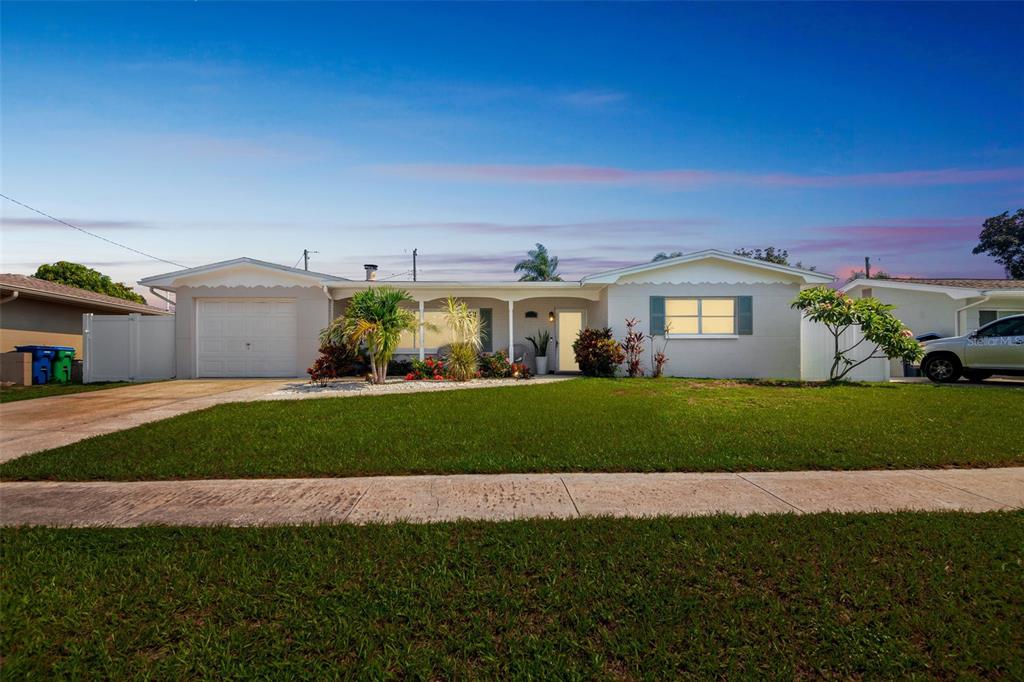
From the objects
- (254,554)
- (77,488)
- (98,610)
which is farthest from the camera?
(77,488)

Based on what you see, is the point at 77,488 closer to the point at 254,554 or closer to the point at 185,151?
the point at 254,554

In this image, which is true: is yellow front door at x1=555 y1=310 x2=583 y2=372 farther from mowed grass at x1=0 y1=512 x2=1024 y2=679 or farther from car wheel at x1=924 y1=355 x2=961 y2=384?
mowed grass at x1=0 y1=512 x2=1024 y2=679

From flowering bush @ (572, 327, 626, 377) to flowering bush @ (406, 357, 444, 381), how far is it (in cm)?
399

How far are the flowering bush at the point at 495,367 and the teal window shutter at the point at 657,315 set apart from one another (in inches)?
172

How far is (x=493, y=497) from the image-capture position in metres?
4.68

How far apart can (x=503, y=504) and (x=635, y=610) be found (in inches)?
72.8

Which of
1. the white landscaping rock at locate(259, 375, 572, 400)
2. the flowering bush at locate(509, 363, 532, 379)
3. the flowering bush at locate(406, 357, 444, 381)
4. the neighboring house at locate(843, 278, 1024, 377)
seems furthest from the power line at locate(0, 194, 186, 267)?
the neighboring house at locate(843, 278, 1024, 377)

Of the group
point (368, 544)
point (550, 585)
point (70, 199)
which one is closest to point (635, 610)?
point (550, 585)

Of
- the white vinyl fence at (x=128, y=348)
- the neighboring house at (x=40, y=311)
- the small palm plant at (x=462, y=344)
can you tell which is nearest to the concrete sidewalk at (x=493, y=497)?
the small palm plant at (x=462, y=344)

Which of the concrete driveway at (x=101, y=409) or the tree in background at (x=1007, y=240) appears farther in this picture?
the tree in background at (x=1007, y=240)

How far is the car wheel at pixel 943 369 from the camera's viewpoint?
14211 mm

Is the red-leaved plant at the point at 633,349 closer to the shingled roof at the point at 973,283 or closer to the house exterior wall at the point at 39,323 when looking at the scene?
the shingled roof at the point at 973,283

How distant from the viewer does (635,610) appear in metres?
2.76

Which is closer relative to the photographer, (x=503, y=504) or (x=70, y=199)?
(x=503, y=504)
